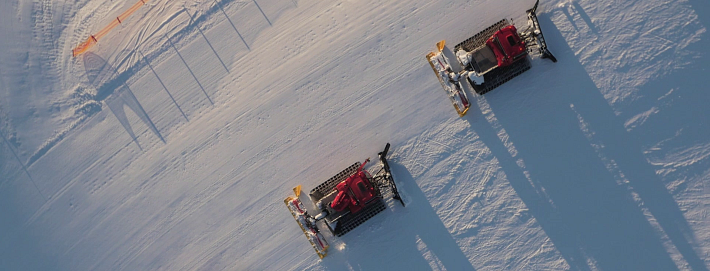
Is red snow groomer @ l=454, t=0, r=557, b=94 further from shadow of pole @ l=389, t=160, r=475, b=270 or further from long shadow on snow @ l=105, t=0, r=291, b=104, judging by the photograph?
long shadow on snow @ l=105, t=0, r=291, b=104

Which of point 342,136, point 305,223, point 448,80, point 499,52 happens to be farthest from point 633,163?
point 305,223

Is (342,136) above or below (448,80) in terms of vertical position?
above

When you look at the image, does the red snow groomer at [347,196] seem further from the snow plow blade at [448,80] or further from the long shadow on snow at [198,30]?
the long shadow on snow at [198,30]

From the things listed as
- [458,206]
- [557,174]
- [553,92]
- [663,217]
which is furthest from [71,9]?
[663,217]

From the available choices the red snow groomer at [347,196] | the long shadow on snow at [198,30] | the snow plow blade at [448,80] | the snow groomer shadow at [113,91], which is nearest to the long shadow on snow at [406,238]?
the red snow groomer at [347,196]

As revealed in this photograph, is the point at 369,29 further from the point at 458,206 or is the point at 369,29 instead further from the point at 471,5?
the point at 458,206

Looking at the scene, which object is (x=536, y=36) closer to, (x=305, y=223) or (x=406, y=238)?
(x=406, y=238)
